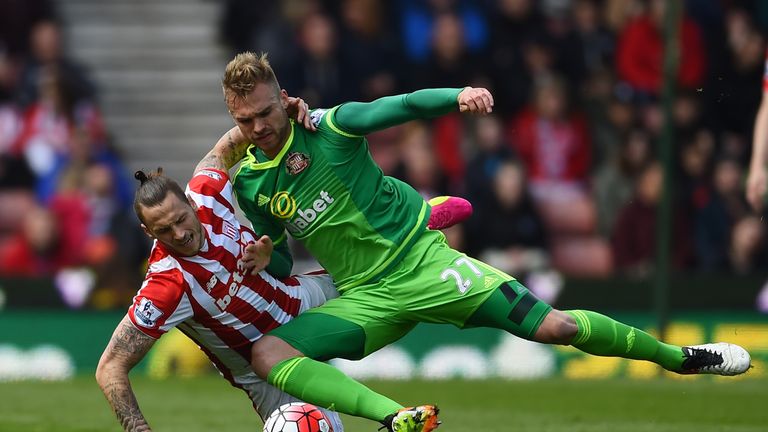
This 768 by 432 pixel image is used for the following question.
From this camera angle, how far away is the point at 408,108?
23.4ft

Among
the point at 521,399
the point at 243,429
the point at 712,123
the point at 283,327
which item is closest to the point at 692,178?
the point at 712,123

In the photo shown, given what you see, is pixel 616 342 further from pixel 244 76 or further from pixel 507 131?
pixel 507 131

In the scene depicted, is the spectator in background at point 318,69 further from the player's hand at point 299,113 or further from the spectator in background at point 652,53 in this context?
the player's hand at point 299,113

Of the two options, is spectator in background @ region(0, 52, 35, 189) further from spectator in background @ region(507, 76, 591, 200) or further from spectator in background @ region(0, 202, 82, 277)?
spectator in background @ region(507, 76, 591, 200)

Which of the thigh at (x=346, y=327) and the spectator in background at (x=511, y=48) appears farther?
the spectator in background at (x=511, y=48)

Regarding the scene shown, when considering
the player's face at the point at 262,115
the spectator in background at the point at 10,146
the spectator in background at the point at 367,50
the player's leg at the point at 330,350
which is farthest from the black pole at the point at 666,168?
the spectator in background at the point at 10,146

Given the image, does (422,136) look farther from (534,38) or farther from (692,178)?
(692,178)

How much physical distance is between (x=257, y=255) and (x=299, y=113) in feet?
2.57

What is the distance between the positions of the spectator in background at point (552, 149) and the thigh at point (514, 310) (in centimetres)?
672

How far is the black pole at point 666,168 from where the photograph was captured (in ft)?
40.5

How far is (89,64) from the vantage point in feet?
53.3

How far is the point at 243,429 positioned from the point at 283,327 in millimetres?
1805

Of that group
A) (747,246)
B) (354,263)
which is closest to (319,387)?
(354,263)

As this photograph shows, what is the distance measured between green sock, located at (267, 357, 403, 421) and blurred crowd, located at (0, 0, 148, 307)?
600 centimetres
